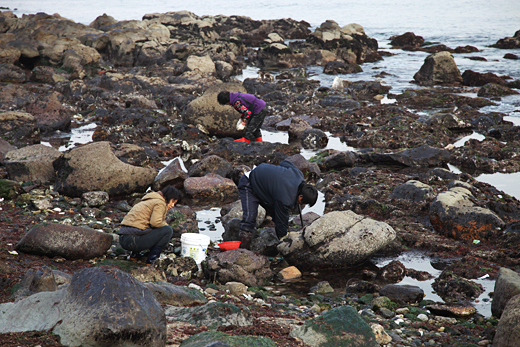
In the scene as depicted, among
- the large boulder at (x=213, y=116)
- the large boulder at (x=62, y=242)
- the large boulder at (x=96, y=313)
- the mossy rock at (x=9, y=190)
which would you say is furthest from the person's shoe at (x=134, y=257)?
the large boulder at (x=213, y=116)

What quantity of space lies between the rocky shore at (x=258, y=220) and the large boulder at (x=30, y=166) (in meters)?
0.04

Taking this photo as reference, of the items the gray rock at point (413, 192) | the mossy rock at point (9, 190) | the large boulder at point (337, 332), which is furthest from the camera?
the gray rock at point (413, 192)

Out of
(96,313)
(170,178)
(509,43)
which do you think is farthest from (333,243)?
(509,43)

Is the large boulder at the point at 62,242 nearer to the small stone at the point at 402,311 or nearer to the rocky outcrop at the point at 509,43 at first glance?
the small stone at the point at 402,311

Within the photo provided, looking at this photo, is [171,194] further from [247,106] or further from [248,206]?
[247,106]

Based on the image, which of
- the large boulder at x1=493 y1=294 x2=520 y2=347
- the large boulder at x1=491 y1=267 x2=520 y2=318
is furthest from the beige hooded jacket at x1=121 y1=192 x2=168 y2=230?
the large boulder at x1=491 y1=267 x2=520 y2=318

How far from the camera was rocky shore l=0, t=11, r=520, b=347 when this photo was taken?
427 centimetres

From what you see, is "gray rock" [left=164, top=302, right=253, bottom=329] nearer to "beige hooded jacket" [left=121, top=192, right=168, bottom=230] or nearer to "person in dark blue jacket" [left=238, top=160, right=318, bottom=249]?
"beige hooded jacket" [left=121, top=192, right=168, bottom=230]

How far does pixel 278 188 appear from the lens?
7.24m

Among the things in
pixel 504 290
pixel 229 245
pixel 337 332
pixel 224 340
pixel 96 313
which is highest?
pixel 96 313

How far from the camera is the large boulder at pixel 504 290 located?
17.8 feet

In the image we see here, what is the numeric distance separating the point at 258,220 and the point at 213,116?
778 cm

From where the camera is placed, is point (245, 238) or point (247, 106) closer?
point (245, 238)

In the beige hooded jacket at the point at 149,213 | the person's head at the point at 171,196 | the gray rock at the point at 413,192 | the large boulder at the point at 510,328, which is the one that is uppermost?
the person's head at the point at 171,196
